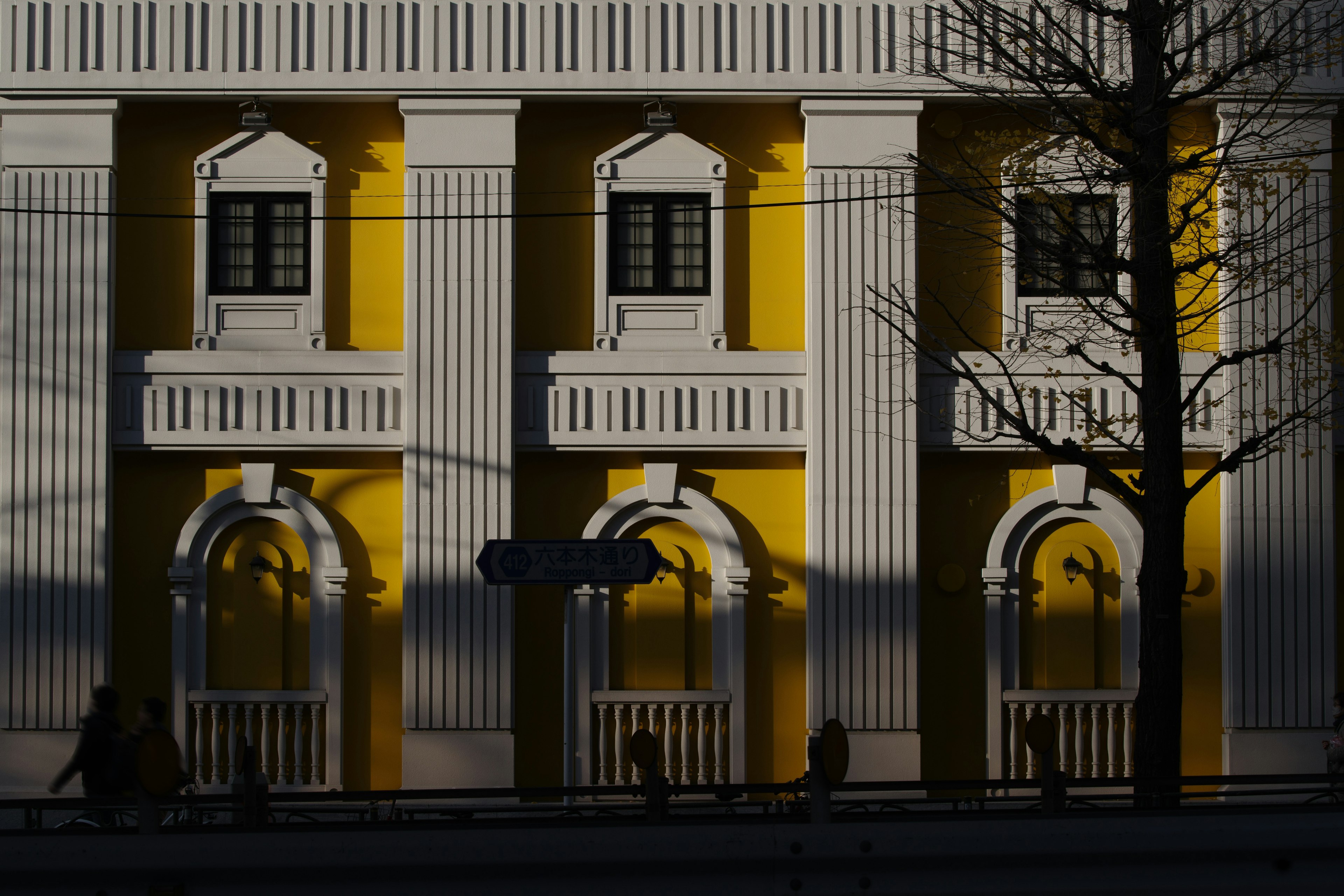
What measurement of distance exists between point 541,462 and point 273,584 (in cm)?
335

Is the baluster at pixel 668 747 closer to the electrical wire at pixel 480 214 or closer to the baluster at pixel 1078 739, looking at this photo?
→ the baluster at pixel 1078 739

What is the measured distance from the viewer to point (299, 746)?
12.5 m

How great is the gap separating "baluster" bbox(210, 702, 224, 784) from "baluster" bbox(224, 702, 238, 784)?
9 centimetres

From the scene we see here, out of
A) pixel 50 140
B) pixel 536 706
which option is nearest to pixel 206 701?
pixel 536 706

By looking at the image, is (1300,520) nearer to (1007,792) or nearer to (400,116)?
(1007,792)

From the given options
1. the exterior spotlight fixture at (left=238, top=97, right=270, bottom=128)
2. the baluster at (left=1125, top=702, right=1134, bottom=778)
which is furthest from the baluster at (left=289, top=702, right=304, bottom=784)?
the baluster at (left=1125, top=702, right=1134, bottom=778)

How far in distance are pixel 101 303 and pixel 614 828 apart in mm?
10863

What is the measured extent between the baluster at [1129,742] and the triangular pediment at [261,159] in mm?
11039

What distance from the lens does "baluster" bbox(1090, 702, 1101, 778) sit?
41.1 feet

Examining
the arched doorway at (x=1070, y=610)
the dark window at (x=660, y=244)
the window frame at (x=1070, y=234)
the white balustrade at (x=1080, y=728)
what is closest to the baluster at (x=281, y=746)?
the dark window at (x=660, y=244)

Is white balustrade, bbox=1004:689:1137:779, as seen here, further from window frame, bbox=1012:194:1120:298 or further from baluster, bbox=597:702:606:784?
window frame, bbox=1012:194:1120:298

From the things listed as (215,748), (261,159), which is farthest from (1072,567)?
(261,159)

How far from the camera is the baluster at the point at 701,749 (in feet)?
41.0

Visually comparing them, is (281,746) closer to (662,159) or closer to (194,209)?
(194,209)
